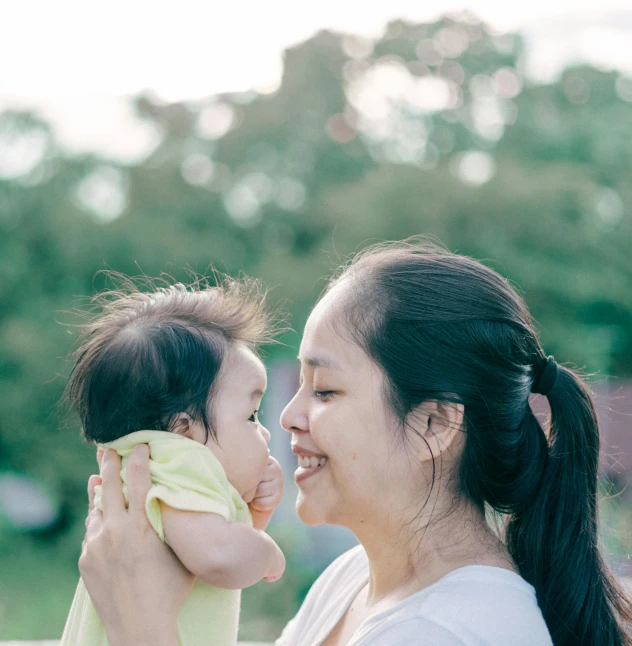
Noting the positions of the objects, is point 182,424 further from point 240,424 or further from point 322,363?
point 322,363

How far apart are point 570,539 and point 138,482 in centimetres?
83

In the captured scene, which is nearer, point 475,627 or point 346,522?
point 475,627

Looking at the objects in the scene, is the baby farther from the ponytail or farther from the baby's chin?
the ponytail

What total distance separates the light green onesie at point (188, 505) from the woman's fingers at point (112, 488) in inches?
0.5

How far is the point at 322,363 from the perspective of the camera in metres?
1.47

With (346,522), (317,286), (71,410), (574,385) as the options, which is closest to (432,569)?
(346,522)

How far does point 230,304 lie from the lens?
1.68 metres

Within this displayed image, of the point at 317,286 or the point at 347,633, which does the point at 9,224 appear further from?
the point at 347,633

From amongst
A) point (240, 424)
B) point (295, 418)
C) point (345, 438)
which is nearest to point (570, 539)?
point (345, 438)

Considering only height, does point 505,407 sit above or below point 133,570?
above

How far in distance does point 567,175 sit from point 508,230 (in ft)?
2.42

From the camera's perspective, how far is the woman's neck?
140cm

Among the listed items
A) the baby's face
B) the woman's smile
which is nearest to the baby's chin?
the baby's face

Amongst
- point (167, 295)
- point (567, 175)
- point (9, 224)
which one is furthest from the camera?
point (9, 224)
